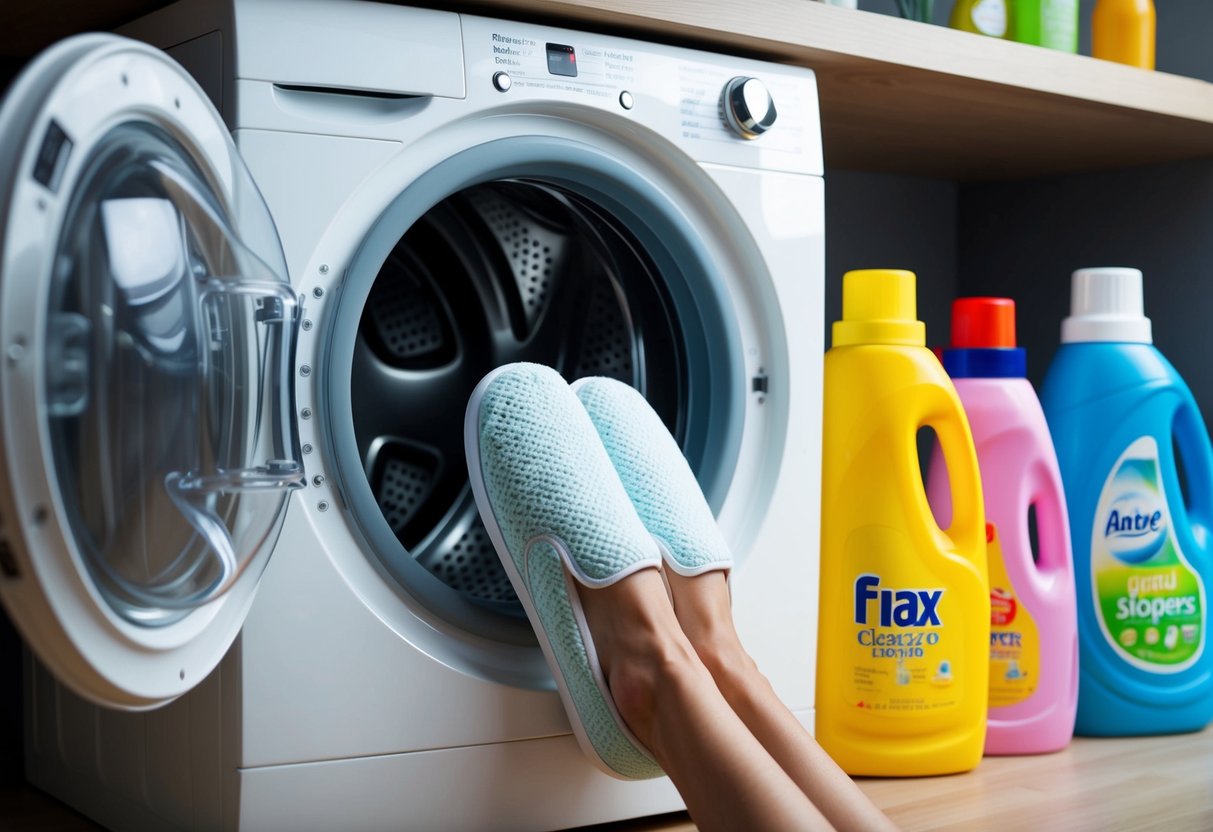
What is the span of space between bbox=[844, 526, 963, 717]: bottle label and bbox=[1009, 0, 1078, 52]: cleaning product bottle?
2.08 feet

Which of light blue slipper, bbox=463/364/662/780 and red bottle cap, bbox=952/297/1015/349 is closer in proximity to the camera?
light blue slipper, bbox=463/364/662/780

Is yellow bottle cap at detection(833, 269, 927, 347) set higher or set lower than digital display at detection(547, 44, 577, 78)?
A: lower

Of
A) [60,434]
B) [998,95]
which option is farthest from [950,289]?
[60,434]

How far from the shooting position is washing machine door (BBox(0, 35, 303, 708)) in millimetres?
615

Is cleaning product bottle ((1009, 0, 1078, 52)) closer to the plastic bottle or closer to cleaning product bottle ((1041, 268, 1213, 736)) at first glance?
the plastic bottle

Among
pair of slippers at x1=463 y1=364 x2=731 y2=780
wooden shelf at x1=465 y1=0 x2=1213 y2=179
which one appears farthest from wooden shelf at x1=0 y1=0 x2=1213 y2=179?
pair of slippers at x1=463 y1=364 x2=731 y2=780

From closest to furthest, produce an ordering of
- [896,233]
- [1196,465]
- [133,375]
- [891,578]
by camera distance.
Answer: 1. [133,375]
2. [891,578]
3. [1196,465]
4. [896,233]

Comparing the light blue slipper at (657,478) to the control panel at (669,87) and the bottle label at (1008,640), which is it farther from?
the bottle label at (1008,640)

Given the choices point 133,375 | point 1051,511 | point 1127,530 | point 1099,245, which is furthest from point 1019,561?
point 133,375

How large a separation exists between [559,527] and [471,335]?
362 mm

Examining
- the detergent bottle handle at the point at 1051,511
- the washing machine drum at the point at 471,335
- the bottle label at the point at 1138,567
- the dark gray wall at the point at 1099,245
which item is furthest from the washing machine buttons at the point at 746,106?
the dark gray wall at the point at 1099,245

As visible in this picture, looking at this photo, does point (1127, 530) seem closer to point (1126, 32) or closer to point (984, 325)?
point (984, 325)

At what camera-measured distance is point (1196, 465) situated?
1567 mm

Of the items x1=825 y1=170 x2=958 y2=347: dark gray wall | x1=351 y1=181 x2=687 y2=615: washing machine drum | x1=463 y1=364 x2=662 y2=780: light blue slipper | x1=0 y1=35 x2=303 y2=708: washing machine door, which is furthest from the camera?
x1=825 y1=170 x2=958 y2=347: dark gray wall
